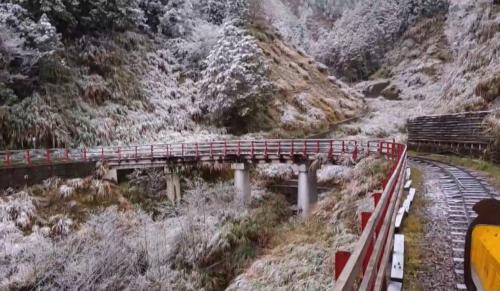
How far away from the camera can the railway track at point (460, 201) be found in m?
6.39

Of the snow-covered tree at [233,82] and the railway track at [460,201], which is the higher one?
the snow-covered tree at [233,82]

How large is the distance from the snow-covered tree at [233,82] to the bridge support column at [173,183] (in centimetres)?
938

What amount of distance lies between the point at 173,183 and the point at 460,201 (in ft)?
→ 58.9

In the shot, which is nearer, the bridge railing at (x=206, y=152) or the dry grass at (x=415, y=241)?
the dry grass at (x=415, y=241)

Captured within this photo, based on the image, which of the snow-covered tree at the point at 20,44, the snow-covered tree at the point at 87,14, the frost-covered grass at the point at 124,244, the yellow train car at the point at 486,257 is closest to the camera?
the yellow train car at the point at 486,257

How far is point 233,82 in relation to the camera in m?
32.1

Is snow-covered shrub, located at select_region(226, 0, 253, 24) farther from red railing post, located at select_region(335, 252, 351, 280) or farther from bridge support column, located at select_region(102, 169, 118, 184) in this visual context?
red railing post, located at select_region(335, 252, 351, 280)

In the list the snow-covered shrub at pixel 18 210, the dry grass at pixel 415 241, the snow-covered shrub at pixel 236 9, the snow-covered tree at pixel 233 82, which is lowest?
the snow-covered shrub at pixel 18 210

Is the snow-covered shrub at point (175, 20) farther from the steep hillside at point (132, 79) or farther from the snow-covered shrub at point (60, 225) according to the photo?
the snow-covered shrub at point (60, 225)

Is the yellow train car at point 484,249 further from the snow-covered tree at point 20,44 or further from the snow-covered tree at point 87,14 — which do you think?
the snow-covered tree at point 87,14

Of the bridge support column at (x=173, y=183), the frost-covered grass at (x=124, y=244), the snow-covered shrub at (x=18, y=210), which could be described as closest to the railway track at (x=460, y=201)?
the frost-covered grass at (x=124, y=244)

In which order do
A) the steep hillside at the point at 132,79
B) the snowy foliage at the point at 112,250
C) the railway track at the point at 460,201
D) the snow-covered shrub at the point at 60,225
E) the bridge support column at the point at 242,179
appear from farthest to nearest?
the steep hillside at the point at 132,79 < the bridge support column at the point at 242,179 < the snow-covered shrub at the point at 60,225 < the snowy foliage at the point at 112,250 < the railway track at the point at 460,201

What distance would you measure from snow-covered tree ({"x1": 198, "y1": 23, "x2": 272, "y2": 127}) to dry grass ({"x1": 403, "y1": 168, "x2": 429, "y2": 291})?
2258 cm

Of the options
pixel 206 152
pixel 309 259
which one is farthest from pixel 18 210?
pixel 309 259
